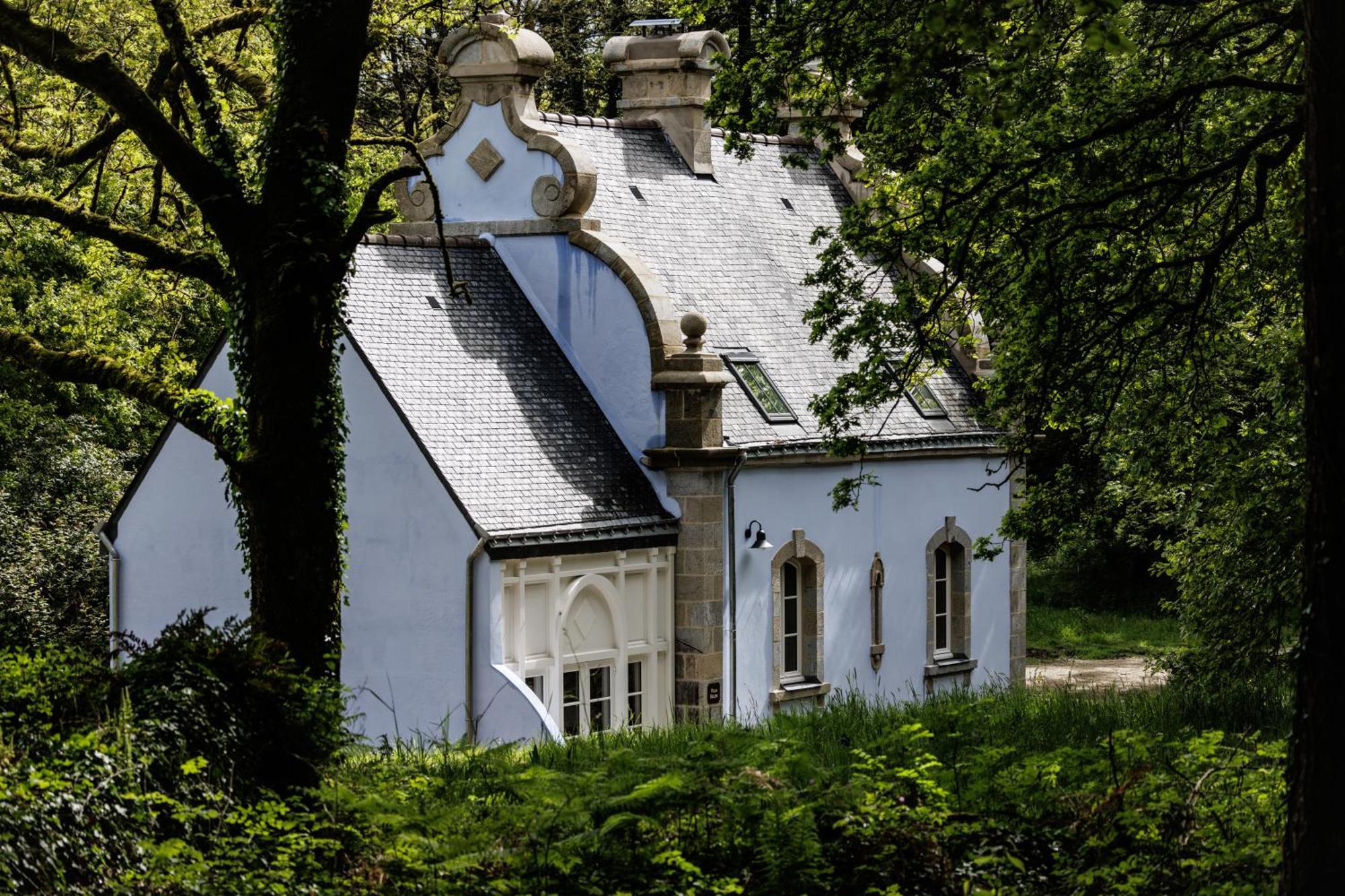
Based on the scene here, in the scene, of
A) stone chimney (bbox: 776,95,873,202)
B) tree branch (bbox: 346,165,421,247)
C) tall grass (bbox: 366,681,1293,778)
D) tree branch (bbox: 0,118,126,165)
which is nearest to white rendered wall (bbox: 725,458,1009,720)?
stone chimney (bbox: 776,95,873,202)

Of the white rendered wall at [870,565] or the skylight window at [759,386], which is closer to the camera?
the white rendered wall at [870,565]

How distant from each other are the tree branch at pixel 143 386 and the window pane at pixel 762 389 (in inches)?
383

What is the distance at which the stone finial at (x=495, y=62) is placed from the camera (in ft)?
88.2

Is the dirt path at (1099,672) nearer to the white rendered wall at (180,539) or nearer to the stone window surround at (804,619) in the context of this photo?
Result: the stone window surround at (804,619)

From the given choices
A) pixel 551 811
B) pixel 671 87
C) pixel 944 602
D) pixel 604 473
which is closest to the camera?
pixel 551 811

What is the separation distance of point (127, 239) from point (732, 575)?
11.0m

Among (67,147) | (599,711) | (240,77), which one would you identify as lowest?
(599,711)

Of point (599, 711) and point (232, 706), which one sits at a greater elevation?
point (232, 706)

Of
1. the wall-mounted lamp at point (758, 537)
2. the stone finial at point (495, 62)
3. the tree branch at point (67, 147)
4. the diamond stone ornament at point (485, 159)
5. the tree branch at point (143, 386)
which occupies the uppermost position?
the stone finial at point (495, 62)

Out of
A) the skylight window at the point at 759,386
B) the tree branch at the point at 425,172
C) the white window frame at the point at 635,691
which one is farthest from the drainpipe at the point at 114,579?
the tree branch at the point at 425,172

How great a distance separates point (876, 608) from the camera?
92.4 ft

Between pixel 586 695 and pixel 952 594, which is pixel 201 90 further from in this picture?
A: pixel 952 594

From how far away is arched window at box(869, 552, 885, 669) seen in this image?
27984mm

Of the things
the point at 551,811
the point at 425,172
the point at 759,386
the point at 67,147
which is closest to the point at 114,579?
the point at 67,147
